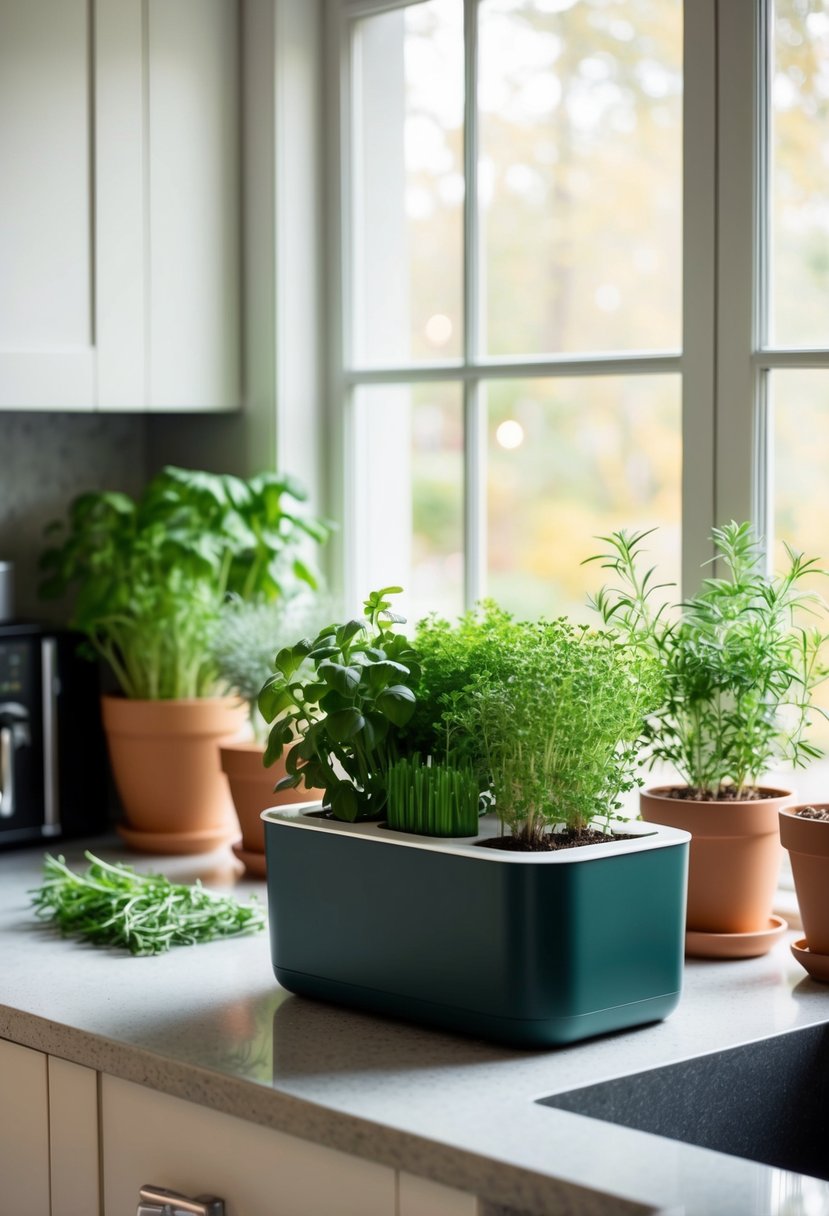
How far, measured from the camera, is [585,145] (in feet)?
6.59

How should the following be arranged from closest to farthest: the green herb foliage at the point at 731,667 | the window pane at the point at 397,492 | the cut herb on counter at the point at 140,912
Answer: the green herb foliage at the point at 731,667 < the cut herb on counter at the point at 140,912 < the window pane at the point at 397,492

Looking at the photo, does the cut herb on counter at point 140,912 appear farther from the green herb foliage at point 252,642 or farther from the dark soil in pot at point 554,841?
the dark soil in pot at point 554,841

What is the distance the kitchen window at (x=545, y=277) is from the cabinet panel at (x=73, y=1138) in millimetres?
791

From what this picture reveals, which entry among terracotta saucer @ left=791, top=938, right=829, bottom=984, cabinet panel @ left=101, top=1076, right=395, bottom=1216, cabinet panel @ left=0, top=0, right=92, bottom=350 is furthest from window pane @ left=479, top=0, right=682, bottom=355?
cabinet panel @ left=101, top=1076, right=395, bottom=1216

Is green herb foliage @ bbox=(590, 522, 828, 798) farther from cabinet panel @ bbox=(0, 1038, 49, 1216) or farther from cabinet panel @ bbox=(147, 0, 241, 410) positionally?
cabinet panel @ bbox=(147, 0, 241, 410)

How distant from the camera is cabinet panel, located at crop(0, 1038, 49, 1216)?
4.41 ft

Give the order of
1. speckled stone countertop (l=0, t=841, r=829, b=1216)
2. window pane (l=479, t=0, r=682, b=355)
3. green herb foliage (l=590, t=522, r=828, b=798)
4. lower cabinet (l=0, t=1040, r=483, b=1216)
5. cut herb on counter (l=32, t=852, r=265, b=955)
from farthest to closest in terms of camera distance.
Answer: window pane (l=479, t=0, r=682, b=355) < cut herb on counter (l=32, t=852, r=265, b=955) < green herb foliage (l=590, t=522, r=828, b=798) < lower cabinet (l=0, t=1040, r=483, b=1216) < speckled stone countertop (l=0, t=841, r=829, b=1216)

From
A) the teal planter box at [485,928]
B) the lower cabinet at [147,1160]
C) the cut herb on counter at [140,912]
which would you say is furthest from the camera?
the cut herb on counter at [140,912]

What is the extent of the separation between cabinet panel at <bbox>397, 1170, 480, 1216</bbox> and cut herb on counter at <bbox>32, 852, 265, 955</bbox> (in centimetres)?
53

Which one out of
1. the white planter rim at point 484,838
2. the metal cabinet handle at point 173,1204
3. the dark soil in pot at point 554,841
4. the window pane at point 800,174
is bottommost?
the metal cabinet handle at point 173,1204

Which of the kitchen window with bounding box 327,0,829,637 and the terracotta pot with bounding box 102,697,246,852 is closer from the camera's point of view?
the kitchen window with bounding box 327,0,829,637

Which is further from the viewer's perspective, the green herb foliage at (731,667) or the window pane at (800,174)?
the window pane at (800,174)

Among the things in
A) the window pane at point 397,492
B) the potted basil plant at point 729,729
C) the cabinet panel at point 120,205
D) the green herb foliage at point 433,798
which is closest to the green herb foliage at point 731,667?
the potted basil plant at point 729,729

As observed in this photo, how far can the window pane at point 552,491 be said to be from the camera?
1.86 metres
